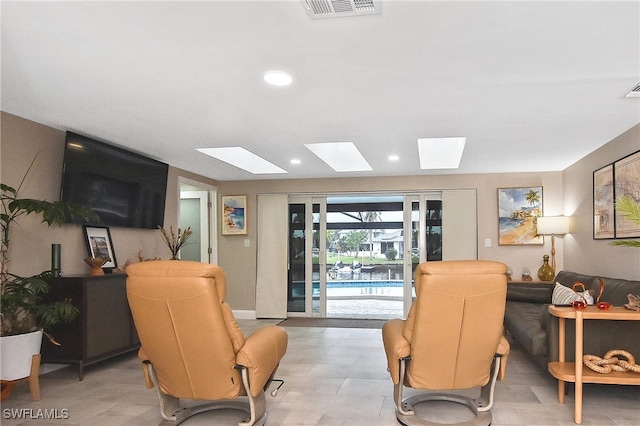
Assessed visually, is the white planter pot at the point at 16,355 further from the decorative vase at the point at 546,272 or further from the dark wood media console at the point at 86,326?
the decorative vase at the point at 546,272

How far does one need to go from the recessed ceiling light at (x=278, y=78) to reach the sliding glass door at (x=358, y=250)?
4714 mm

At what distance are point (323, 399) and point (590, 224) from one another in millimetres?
3861

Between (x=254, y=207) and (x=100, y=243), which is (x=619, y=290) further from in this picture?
(x=254, y=207)

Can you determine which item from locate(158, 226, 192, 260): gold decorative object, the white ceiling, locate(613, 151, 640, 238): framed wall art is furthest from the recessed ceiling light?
locate(158, 226, 192, 260): gold decorative object

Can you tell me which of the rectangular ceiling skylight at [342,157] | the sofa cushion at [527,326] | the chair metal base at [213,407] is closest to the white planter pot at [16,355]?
the chair metal base at [213,407]

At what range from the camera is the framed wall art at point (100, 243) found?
496 centimetres

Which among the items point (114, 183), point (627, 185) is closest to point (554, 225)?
point (627, 185)

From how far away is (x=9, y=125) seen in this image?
4090 millimetres

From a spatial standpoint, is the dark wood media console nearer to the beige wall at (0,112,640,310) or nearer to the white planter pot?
the beige wall at (0,112,640,310)

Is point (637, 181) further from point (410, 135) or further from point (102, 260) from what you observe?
point (102, 260)

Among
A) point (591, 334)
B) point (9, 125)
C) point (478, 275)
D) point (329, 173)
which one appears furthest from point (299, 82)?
point (329, 173)

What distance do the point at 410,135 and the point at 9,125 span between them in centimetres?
358

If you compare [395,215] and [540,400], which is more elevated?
[395,215]

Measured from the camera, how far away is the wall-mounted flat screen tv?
181 inches
